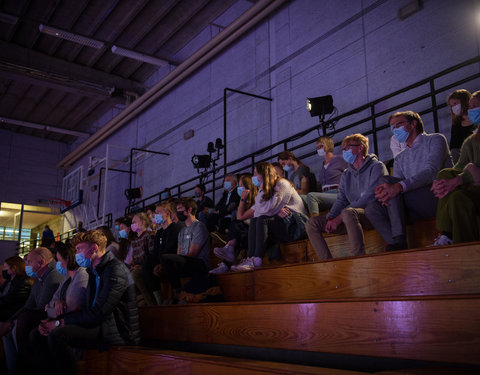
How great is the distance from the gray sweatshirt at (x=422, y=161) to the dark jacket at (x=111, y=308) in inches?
69.6

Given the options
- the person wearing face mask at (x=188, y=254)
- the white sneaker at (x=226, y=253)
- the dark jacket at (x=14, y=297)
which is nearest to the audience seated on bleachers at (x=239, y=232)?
the white sneaker at (x=226, y=253)

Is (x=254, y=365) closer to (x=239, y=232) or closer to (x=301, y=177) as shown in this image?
(x=239, y=232)

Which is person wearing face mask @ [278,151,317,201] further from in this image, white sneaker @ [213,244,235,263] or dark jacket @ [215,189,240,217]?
white sneaker @ [213,244,235,263]

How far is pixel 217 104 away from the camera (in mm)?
7902

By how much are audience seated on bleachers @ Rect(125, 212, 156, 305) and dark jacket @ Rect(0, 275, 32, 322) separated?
3.28 feet

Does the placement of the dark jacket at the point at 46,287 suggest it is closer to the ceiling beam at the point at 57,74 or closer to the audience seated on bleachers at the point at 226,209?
the audience seated on bleachers at the point at 226,209

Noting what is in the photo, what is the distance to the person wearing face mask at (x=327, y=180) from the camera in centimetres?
375

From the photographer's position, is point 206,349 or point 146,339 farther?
point 146,339

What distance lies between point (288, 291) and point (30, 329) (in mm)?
2112

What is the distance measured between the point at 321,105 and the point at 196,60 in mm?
3962

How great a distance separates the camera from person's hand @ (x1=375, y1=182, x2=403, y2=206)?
2479 millimetres

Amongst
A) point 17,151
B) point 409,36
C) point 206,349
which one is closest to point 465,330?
point 206,349

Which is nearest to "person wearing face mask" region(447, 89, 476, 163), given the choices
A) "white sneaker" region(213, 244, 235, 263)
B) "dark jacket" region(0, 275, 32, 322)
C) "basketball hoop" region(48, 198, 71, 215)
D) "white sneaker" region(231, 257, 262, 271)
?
"white sneaker" region(231, 257, 262, 271)

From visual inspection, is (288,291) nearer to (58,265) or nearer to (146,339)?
(146,339)
